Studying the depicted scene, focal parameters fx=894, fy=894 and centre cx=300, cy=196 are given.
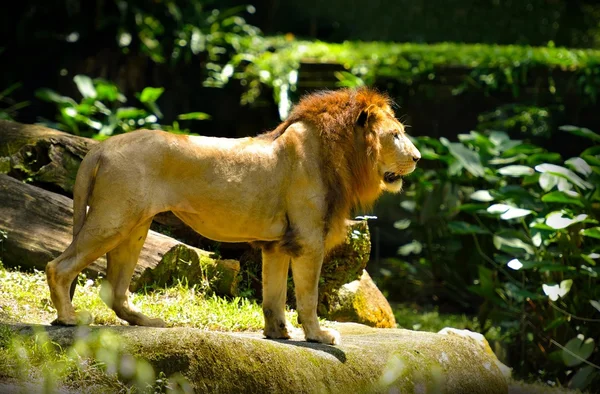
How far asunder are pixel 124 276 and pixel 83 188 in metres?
0.70

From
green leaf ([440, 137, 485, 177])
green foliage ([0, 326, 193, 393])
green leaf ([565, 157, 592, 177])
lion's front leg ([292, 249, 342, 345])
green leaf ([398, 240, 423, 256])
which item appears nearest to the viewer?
green foliage ([0, 326, 193, 393])

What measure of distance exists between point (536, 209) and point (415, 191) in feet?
8.01

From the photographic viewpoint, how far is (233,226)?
5.50 meters

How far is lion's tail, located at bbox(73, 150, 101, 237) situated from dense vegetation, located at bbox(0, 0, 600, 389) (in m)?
4.08

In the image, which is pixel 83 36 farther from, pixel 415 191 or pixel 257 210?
pixel 257 210

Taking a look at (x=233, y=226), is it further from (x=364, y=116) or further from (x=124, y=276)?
A: (x=364, y=116)

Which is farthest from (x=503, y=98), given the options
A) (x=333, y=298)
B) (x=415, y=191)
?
(x=333, y=298)

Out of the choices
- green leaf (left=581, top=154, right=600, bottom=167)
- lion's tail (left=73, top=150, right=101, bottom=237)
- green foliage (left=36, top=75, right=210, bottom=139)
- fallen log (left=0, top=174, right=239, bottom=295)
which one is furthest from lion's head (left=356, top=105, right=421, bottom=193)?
green foliage (left=36, top=75, right=210, bottom=139)

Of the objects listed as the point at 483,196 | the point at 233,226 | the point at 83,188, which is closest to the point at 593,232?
the point at 483,196

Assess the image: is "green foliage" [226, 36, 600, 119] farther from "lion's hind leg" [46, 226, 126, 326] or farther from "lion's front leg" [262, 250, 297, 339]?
"lion's hind leg" [46, 226, 126, 326]

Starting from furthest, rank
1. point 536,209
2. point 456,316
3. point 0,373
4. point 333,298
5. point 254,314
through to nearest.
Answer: point 456,316, point 536,209, point 333,298, point 254,314, point 0,373

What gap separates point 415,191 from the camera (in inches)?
448

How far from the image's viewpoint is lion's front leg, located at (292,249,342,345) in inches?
220

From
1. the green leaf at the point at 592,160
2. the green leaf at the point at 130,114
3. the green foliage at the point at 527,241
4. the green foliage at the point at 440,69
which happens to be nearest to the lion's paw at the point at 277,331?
the green foliage at the point at 527,241
